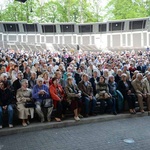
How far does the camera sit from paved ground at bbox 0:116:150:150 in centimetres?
429

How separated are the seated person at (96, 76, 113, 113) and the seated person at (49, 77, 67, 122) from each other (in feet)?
4.10

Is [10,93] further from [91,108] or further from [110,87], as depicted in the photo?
[110,87]

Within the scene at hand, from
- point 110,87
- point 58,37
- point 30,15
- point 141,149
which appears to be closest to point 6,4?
point 30,15

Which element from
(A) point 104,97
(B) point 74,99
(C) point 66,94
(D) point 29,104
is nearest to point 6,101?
(D) point 29,104

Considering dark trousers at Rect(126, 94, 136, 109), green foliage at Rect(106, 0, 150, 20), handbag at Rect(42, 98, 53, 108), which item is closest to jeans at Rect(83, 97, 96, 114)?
→ handbag at Rect(42, 98, 53, 108)

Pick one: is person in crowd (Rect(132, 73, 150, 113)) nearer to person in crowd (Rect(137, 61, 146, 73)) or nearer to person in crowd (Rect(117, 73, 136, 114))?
person in crowd (Rect(117, 73, 136, 114))

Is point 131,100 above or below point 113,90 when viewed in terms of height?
below

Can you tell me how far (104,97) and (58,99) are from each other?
5.29 ft

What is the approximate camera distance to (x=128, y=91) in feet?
22.3

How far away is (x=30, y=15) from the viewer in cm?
4278

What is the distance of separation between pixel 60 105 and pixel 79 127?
83cm

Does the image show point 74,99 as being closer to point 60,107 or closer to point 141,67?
point 60,107

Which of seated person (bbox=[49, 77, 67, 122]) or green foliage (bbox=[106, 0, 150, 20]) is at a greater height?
green foliage (bbox=[106, 0, 150, 20])

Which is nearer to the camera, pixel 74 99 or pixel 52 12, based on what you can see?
pixel 74 99
